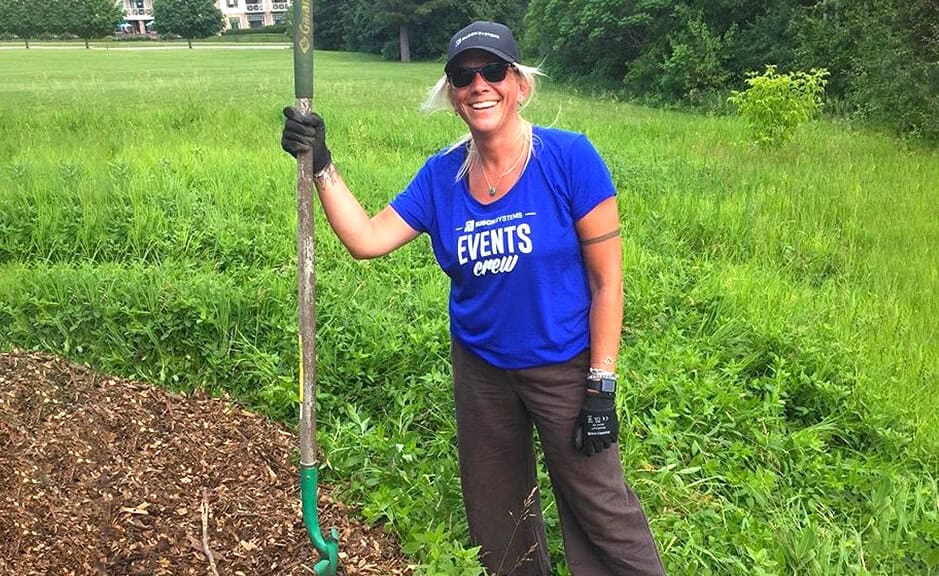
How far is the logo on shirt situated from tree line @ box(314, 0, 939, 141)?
11276 mm

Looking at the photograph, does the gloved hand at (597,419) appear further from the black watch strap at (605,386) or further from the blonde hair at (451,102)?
the blonde hair at (451,102)

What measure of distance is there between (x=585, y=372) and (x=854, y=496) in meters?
1.60

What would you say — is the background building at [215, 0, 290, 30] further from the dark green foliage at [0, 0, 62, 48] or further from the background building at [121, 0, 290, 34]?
the dark green foliage at [0, 0, 62, 48]

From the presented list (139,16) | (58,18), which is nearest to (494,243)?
(58,18)

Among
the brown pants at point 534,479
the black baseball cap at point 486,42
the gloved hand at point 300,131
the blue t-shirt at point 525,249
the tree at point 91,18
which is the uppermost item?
the tree at point 91,18

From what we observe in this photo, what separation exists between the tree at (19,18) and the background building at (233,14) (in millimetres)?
33329

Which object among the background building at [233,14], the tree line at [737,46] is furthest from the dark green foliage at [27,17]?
the background building at [233,14]

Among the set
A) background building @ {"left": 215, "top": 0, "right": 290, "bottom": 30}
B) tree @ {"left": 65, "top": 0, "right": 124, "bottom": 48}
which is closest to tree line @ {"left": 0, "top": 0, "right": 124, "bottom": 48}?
tree @ {"left": 65, "top": 0, "right": 124, "bottom": 48}

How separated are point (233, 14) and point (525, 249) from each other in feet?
194

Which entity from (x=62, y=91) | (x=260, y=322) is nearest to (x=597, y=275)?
(x=260, y=322)

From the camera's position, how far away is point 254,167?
704 centimetres

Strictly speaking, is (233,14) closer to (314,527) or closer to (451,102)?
(451,102)

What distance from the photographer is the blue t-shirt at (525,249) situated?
2.13 meters

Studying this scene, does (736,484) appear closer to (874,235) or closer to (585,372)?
(585,372)
